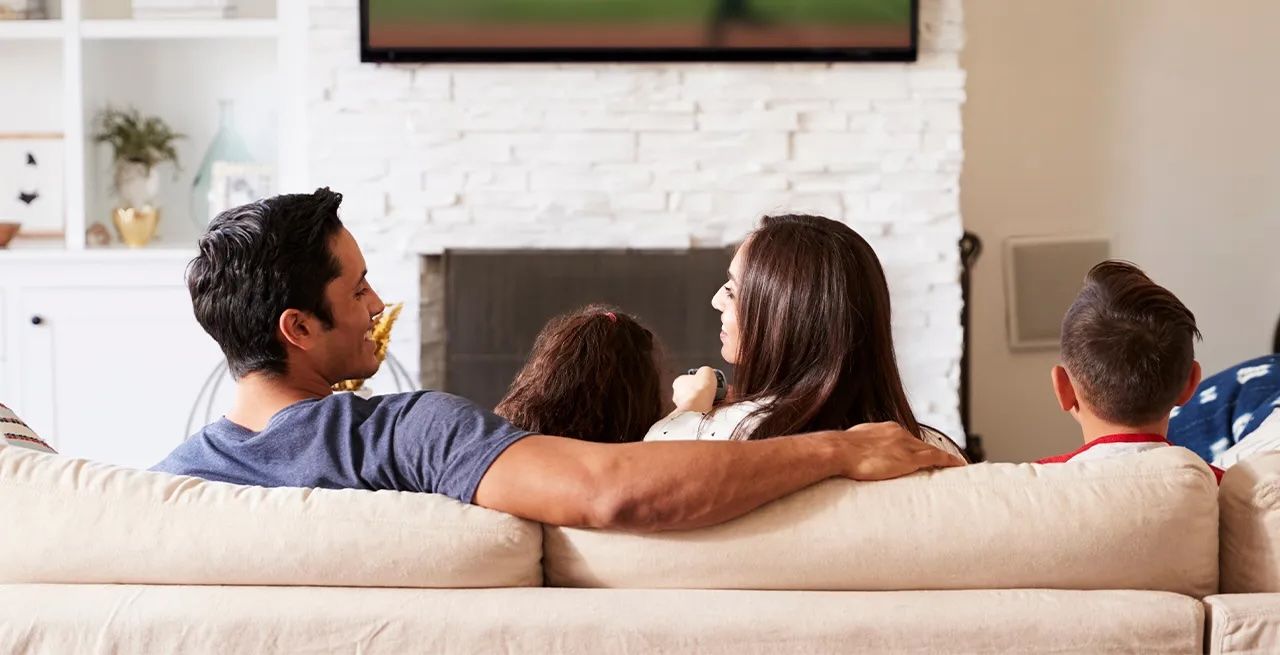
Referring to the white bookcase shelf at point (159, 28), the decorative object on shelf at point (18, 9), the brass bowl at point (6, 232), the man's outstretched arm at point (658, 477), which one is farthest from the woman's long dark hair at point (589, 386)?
the decorative object on shelf at point (18, 9)

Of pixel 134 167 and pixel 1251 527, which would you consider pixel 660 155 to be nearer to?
pixel 134 167

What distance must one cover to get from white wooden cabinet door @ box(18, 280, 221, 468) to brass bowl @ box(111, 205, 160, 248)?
0.64 ft

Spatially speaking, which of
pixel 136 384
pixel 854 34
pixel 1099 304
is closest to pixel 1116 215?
pixel 854 34

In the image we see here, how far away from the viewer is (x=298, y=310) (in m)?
1.52

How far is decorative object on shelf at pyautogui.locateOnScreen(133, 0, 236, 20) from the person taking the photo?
3.92m

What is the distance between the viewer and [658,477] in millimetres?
1176

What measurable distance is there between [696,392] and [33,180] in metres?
3.04

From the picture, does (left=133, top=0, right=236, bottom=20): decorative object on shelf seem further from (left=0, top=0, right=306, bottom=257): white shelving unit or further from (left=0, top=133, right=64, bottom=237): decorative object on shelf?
(left=0, top=133, right=64, bottom=237): decorative object on shelf

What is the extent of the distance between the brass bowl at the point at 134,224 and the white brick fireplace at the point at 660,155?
69 cm

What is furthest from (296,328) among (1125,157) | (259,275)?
(1125,157)

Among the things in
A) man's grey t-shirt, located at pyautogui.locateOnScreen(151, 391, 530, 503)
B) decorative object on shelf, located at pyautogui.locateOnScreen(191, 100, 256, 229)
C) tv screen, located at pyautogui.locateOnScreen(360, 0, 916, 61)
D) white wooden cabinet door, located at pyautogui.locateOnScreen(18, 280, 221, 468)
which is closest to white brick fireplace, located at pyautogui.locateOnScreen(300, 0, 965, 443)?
tv screen, located at pyautogui.locateOnScreen(360, 0, 916, 61)

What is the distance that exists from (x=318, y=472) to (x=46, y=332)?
9.46 feet

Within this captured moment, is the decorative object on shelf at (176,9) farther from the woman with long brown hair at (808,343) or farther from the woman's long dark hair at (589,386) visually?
the woman with long brown hair at (808,343)

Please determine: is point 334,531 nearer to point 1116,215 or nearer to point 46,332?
point 46,332
